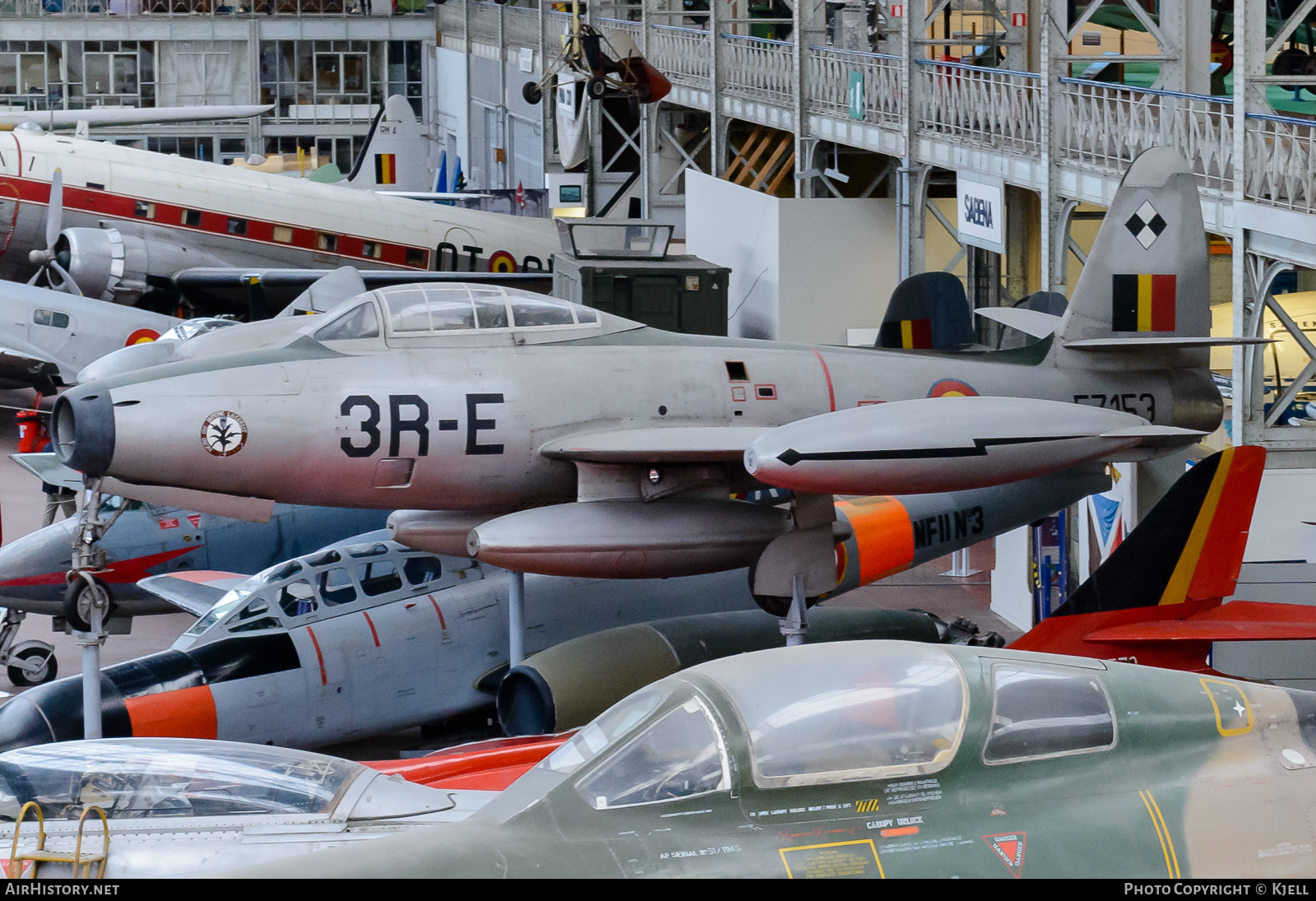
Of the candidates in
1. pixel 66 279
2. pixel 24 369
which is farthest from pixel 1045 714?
pixel 66 279

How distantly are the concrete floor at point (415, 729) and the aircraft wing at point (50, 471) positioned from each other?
635 mm

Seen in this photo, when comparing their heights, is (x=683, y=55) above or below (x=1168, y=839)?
above

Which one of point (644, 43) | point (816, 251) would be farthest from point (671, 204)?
point (816, 251)

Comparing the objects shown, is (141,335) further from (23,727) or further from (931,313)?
(931,313)

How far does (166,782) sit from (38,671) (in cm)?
763

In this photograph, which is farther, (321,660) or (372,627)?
(372,627)

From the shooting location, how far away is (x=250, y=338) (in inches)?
434

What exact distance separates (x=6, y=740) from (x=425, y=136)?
46250mm

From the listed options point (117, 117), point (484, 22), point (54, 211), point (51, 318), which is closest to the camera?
point (51, 318)

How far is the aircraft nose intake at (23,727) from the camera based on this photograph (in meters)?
9.48

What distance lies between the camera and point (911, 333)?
43.9 ft

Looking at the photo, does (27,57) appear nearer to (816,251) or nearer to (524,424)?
(816,251)

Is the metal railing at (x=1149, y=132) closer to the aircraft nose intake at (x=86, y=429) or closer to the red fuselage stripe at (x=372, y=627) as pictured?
the red fuselage stripe at (x=372, y=627)

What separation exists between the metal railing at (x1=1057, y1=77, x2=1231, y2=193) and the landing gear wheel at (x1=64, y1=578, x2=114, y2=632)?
888cm
